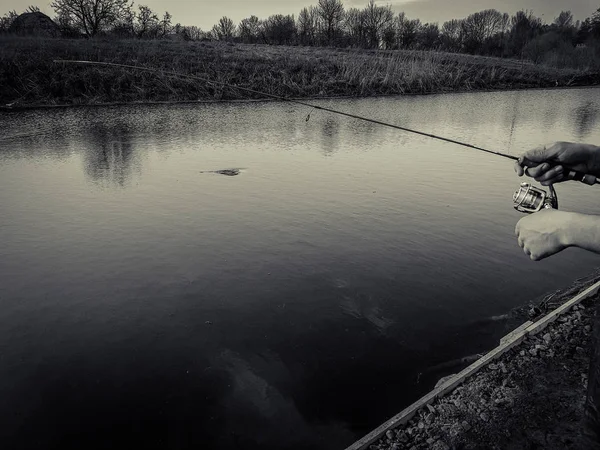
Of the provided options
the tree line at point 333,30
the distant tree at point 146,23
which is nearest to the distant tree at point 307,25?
the tree line at point 333,30

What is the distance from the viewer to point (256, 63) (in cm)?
2547

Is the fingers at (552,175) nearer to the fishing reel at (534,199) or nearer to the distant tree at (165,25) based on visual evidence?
the fishing reel at (534,199)

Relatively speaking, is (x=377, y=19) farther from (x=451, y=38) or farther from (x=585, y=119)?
(x=585, y=119)

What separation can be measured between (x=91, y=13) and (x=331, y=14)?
136ft

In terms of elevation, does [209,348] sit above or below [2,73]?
below

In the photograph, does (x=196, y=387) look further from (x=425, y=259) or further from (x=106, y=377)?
(x=425, y=259)

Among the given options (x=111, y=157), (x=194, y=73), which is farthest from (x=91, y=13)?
(x=111, y=157)

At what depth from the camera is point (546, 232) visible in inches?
77.9

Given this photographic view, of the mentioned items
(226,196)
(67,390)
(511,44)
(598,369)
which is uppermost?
(511,44)

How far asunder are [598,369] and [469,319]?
2443mm

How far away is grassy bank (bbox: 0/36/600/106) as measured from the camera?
61.0 feet

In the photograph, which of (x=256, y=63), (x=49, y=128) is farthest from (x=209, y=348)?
(x=256, y=63)

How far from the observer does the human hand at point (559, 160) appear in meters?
2.35

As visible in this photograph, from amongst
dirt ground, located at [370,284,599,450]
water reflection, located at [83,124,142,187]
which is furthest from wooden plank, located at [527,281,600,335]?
water reflection, located at [83,124,142,187]
